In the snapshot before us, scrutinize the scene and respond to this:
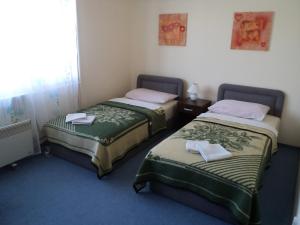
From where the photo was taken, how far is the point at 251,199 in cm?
184

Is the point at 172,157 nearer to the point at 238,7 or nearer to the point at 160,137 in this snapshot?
the point at 160,137

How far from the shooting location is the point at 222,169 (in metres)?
2.06

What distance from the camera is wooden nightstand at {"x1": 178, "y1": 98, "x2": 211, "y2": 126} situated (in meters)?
3.71

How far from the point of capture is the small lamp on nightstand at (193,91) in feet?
12.6

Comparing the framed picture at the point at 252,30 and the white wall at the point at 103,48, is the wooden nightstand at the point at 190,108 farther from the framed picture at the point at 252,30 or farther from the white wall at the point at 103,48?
the white wall at the point at 103,48

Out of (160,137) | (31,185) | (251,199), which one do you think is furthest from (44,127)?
(251,199)

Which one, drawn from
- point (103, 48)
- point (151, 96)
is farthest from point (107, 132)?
point (103, 48)

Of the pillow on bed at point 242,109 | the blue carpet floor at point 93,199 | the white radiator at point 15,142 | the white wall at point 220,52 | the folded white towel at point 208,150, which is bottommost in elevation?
the blue carpet floor at point 93,199

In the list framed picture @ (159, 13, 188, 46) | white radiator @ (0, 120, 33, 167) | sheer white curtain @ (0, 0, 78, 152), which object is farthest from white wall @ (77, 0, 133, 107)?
white radiator @ (0, 120, 33, 167)

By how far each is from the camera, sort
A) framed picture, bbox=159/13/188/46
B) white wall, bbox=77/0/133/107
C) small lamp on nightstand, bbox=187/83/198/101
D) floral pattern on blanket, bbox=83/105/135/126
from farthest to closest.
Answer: framed picture, bbox=159/13/188/46
small lamp on nightstand, bbox=187/83/198/101
white wall, bbox=77/0/133/107
floral pattern on blanket, bbox=83/105/135/126

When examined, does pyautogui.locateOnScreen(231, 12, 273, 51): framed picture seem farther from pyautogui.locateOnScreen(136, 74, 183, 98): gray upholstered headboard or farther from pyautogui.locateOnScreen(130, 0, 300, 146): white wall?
pyautogui.locateOnScreen(136, 74, 183, 98): gray upholstered headboard

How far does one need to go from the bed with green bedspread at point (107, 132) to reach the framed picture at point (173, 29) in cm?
134

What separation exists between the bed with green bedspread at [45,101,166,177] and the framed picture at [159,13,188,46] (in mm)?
1336

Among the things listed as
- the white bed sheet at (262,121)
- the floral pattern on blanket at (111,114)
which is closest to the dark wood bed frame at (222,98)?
the white bed sheet at (262,121)
